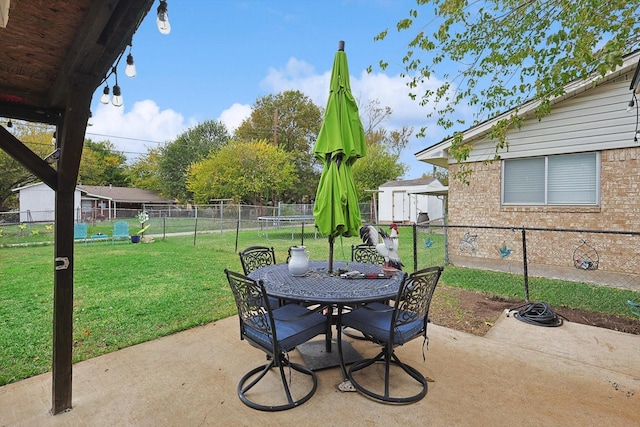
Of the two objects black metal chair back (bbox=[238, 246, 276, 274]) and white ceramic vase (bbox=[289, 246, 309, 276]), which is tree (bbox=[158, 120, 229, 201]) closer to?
black metal chair back (bbox=[238, 246, 276, 274])

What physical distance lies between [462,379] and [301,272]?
→ 1605mm

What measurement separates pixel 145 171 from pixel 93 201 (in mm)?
6903

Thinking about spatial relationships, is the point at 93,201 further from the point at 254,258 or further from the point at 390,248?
the point at 390,248

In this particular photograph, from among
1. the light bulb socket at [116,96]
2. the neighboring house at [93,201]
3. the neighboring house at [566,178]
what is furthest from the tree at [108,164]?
the light bulb socket at [116,96]

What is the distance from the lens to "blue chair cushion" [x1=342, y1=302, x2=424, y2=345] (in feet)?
7.86

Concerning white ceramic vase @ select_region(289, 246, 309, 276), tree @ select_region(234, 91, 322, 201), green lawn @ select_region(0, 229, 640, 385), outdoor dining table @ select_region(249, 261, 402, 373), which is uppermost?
tree @ select_region(234, 91, 322, 201)

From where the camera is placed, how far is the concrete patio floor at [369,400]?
2.14 meters

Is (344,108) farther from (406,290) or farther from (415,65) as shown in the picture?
(415,65)

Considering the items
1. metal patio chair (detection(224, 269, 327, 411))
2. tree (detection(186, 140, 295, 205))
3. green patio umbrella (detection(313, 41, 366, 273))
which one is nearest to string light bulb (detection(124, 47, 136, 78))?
metal patio chair (detection(224, 269, 327, 411))

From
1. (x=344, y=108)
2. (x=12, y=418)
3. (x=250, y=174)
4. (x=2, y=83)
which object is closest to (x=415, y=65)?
(x=344, y=108)

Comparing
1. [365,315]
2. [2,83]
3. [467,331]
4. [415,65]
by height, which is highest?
[415,65]

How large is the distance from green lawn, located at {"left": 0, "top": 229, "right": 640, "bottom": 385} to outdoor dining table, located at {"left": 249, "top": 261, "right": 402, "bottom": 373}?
1.03 metres

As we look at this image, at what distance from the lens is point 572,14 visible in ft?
14.3

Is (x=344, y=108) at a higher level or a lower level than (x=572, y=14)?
lower
